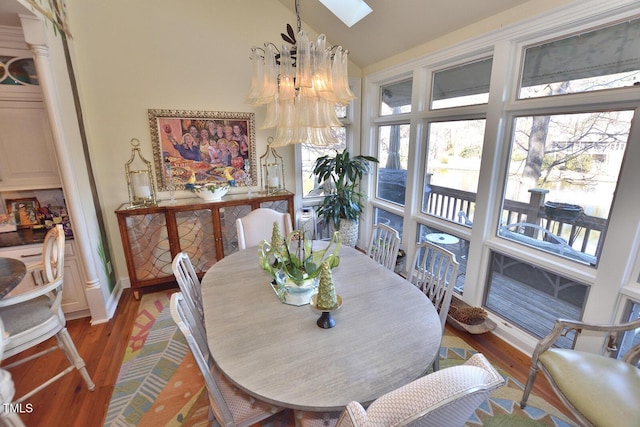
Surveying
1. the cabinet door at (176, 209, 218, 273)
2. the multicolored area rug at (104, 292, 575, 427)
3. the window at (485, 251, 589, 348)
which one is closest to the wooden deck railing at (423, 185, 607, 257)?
the window at (485, 251, 589, 348)

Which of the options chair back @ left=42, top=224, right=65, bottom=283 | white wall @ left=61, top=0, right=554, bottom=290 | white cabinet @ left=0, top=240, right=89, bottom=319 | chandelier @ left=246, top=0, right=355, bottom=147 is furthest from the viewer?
white wall @ left=61, top=0, right=554, bottom=290

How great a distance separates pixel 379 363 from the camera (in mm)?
1082

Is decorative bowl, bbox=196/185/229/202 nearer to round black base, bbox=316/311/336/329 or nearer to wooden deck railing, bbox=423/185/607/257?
round black base, bbox=316/311/336/329

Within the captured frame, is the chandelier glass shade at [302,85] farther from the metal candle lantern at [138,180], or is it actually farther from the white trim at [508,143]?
the metal candle lantern at [138,180]

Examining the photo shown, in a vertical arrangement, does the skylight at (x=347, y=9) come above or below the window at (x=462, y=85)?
above

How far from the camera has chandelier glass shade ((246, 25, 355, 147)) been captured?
1479 mm

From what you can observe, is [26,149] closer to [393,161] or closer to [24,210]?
[24,210]

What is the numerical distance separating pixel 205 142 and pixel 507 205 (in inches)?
118

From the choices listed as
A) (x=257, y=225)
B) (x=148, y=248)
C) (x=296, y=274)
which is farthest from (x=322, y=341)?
(x=148, y=248)

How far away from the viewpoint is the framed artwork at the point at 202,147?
2.94 metres

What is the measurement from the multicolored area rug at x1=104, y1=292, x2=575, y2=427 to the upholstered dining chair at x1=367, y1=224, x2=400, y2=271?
0.81 meters

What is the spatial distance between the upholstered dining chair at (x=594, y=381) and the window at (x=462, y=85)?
180 cm

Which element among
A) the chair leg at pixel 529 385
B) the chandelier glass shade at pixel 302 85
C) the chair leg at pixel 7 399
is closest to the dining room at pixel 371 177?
the chair leg at pixel 529 385

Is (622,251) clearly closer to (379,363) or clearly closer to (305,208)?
(379,363)
